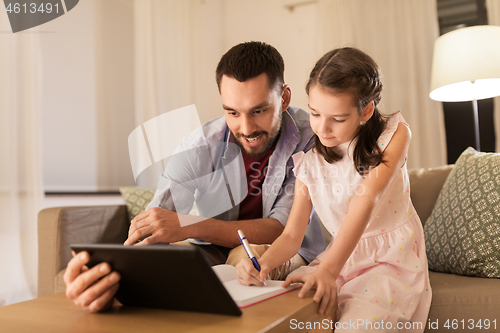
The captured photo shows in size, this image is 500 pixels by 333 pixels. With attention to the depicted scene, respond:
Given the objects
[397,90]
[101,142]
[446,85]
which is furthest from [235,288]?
[397,90]

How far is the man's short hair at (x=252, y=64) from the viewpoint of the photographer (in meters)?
1.20

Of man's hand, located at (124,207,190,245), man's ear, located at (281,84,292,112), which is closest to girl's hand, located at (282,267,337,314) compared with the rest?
man's hand, located at (124,207,190,245)

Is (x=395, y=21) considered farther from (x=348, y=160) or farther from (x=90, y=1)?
(x=348, y=160)

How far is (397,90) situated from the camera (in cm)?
287

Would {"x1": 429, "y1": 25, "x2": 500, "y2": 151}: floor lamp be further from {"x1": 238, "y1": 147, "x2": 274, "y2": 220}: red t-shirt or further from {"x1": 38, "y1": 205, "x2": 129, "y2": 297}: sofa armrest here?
{"x1": 38, "y1": 205, "x2": 129, "y2": 297}: sofa armrest

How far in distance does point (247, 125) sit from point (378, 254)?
0.55 m

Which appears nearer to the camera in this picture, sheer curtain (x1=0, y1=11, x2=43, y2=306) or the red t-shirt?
the red t-shirt

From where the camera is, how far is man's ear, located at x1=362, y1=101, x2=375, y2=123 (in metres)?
0.88

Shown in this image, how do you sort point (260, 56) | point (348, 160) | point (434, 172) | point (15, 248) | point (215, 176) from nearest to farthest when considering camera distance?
point (348, 160)
point (260, 56)
point (215, 176)
point (434, 172)
point (15, 248)

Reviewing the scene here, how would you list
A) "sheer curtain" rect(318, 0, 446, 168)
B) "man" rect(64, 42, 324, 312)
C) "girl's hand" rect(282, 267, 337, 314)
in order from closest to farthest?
"girl's hand" rect(282, 267, 337, 314), "man" rect(64, 42, 324, 312), "sheer curtain" rect(318, 0, 446, 168)

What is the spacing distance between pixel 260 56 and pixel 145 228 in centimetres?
65

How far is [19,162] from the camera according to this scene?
195 centimetres

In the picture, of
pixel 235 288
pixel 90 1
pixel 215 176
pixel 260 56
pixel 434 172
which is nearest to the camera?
pixel 235 288

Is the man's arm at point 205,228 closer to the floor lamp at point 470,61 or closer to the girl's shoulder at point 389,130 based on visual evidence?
the girl's shoulder at point 389,130
